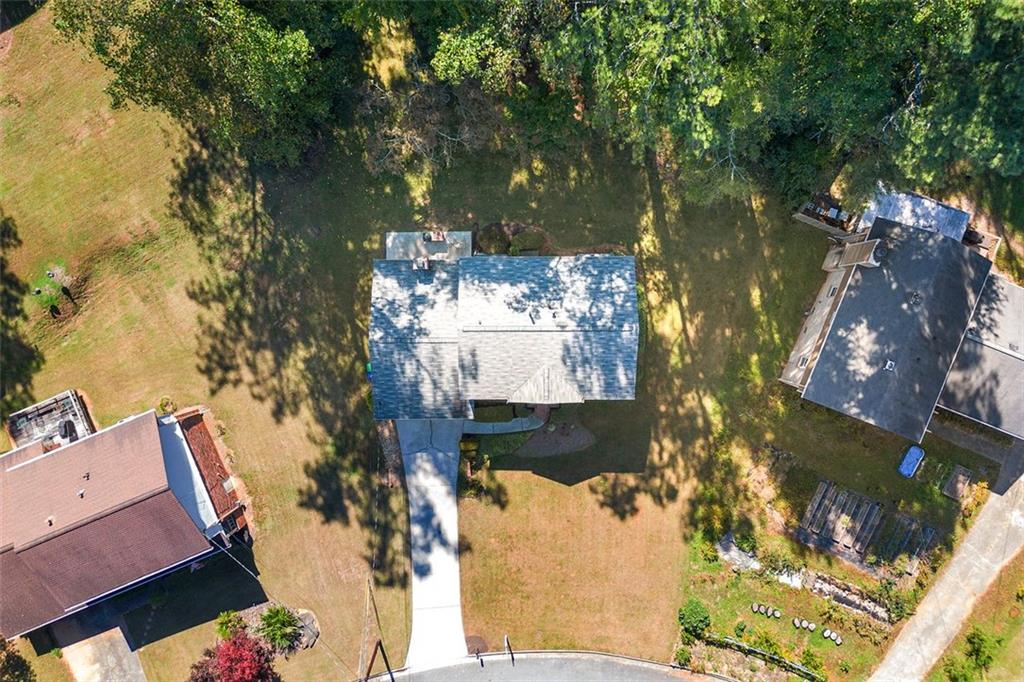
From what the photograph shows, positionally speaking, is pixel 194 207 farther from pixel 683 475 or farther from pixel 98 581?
pixel 683 475

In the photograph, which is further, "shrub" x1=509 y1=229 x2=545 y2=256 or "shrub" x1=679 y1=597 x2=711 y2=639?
"shrub" x1=509 y1=229 x2=545 y2=256

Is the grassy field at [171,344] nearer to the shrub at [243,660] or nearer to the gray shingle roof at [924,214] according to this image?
the shrub at [243,660]

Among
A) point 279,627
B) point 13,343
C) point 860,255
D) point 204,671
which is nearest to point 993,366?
point 860,255

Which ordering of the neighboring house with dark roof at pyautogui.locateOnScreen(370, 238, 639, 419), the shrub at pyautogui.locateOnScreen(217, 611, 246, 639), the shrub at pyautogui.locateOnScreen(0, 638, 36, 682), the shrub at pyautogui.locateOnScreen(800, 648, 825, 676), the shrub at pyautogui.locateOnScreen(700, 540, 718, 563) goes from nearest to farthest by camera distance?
the neighboring house with dark roof at pyautogui.locateOnScreen(370, 238, 639, 419) → the shrub at pyautogui.locateOnScreen(0, 638, 36, 682) → the shrub at pyautogui.locateOnScreen(217, 611, 246, 639) → the shrub at pyautogui.locateOnScreen(800, 648, 825, 676) → the shrub at pyautogui.locateOnScreen(700, 540, 718, 563)

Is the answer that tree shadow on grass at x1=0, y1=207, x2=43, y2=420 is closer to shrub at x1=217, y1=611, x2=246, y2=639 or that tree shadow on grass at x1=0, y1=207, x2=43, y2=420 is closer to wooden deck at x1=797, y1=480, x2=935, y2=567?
shrub at x1=217, y1=611, x2=246, y2=639

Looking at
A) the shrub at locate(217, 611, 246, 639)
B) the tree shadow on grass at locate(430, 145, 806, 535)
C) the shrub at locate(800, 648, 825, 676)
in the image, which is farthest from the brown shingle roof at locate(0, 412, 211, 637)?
the shrub at locate(800, 648, 825, 676)

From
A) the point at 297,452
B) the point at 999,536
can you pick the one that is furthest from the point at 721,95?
the point at 999,536
